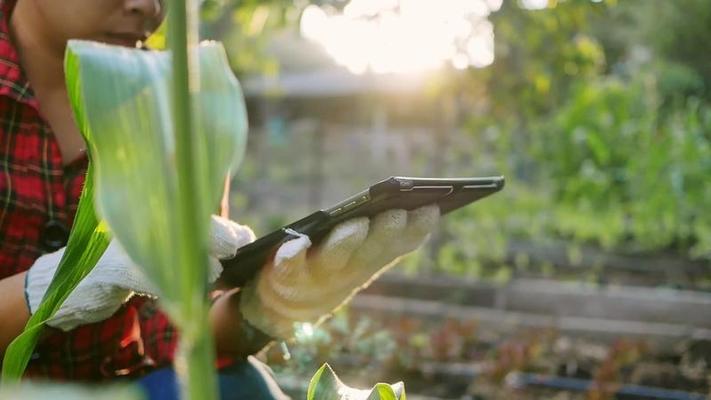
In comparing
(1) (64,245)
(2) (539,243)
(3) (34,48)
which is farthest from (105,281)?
(2) (539,243)

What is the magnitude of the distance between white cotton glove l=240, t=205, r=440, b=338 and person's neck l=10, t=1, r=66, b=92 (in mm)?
427

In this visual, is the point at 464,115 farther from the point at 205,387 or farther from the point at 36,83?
the point at 205,387

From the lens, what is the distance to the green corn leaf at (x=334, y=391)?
2.07 ft

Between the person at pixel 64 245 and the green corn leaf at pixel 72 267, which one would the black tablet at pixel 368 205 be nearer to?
the person at pixel 64 245

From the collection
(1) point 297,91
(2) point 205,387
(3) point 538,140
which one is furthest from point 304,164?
(2) point 205,387

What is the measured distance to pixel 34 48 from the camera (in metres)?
1.28

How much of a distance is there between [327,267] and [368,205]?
0.43 feet

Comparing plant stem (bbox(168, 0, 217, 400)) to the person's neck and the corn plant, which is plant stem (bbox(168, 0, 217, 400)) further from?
the person's neck

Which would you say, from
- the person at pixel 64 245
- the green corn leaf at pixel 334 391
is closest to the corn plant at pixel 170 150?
the green corn leaf at pixel 334 391

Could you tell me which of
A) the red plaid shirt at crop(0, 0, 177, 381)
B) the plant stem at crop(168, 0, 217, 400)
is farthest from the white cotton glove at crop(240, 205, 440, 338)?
the plant stem at crop(168, 0, 217, 400)

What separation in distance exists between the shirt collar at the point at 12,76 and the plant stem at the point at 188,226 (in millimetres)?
901

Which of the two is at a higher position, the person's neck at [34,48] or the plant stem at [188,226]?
the person's neck at [34,48]

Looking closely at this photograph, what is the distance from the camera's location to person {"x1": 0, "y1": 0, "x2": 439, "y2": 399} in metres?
1.04

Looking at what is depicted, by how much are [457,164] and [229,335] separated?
5.14m
